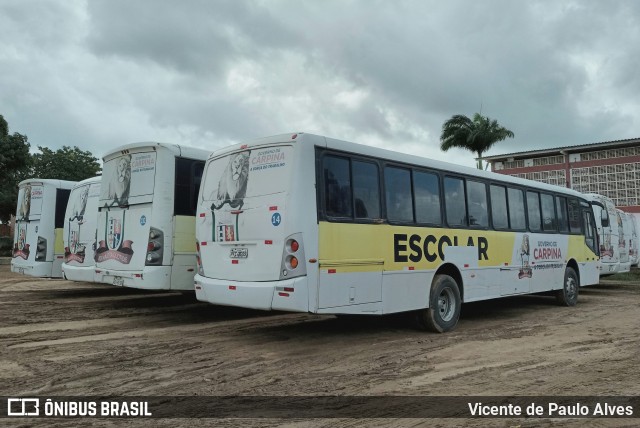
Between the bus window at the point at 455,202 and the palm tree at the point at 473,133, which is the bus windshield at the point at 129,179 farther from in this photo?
the palm tree at the point at 473,133

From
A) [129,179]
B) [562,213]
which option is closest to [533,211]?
[562,213]

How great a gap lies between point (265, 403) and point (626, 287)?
719 inches

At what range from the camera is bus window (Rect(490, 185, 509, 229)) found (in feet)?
34.2

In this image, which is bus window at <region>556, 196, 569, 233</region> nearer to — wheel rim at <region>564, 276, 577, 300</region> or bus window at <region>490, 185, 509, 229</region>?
wheel rim at <region>564, 276, 577, 300</region>

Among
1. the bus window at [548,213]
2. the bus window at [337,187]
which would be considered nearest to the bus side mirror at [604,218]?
the bus window at [548,213]

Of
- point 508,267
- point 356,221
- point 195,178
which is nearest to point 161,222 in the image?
point 195,178

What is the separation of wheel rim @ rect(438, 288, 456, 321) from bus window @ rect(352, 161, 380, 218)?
216cm

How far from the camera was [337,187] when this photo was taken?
24.0ft

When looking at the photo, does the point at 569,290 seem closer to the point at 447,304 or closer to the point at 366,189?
the point at 447,304

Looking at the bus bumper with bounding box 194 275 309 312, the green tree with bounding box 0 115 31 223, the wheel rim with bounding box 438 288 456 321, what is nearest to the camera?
the bus bumper with bounding box 194 275 309 312

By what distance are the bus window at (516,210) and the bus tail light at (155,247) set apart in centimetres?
679

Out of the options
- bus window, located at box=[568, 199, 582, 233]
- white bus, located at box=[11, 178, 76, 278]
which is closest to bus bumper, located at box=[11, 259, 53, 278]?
white bus, located at box=[11, 178, 76, 278]

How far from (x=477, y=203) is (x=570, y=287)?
486 cm

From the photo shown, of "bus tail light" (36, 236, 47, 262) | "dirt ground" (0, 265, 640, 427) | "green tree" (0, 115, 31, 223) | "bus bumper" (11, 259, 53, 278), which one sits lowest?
"dirt ground" (0, 265, 640, 427)
